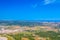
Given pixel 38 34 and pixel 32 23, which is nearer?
pixel 38 34

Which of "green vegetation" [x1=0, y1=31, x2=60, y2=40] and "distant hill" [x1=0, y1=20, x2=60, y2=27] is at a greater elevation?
"distant hill" [x1=0, y1=20, x2=60, y2=27]

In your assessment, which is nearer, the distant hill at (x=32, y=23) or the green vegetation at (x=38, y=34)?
the green vegetation at (x=38, y=34)

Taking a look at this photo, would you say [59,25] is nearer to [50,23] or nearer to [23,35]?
[50,23]

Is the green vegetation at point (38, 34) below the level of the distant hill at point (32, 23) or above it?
below

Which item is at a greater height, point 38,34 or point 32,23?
point 32,23

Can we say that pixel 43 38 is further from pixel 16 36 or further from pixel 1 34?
pixel 1 34

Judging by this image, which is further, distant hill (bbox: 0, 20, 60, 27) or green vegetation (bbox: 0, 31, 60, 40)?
→ distant hill (bbox: 0, 20, 60, 27)

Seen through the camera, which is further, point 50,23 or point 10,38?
point 50,23

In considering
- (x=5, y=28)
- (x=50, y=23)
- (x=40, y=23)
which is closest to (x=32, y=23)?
(x=40, y=23)

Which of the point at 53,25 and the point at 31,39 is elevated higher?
the point at 53,25
